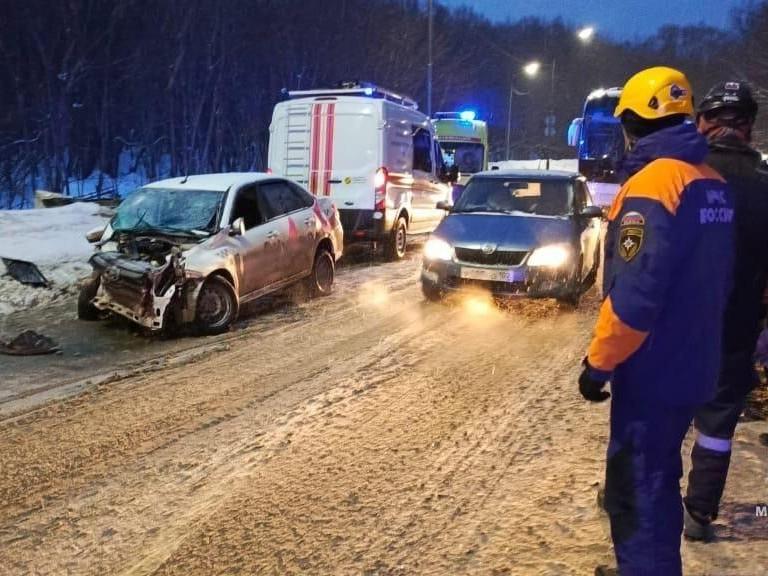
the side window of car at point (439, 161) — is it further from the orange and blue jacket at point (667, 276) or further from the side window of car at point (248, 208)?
the orange and blue jacket at point (667, 276)

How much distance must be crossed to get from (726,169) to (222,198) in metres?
5.81

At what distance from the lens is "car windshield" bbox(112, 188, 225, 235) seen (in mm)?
7488

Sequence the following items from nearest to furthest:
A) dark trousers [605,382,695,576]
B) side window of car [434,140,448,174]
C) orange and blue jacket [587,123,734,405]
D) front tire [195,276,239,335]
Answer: orange and blue jacket [587,123,734,405] → dark trousers [605,382,695,576] → front tire [195,276,239,335] → side window of car [434,140,448,174]

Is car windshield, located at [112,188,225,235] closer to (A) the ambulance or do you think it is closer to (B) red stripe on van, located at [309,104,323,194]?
(B) red stripe on van, located at [309,104,323,194]

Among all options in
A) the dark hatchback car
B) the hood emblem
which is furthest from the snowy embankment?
the dark hatchback car

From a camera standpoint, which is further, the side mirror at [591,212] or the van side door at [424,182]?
the van side door at [424,182]

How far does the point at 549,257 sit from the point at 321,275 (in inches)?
123

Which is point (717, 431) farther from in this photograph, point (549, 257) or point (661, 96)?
point (549, 257)

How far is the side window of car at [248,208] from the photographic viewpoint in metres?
7.76

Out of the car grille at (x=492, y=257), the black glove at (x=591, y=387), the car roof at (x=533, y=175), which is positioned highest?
the car roof at (x=533, y=175)

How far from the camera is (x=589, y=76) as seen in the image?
204ft

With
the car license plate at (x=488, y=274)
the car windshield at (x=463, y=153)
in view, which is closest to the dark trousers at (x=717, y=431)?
the car license plate at (x=488, y=274)

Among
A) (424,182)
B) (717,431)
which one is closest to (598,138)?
(424,182)

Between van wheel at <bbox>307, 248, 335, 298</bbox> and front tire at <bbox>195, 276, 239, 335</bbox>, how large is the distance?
183cm
